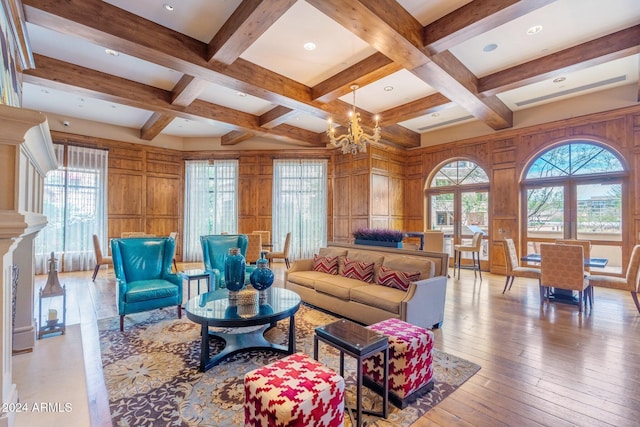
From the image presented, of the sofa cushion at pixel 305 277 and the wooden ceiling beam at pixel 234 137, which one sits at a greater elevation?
the wooden ceiling beam at pixel 234 137

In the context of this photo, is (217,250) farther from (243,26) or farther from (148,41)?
(243,26)

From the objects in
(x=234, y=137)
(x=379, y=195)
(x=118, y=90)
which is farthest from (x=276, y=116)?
(x=379, y=195)

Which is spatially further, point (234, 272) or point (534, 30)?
point (534, 30)

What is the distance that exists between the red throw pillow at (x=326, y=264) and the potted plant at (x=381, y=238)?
0.53 m

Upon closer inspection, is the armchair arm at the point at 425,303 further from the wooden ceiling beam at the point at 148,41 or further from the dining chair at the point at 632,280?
the wooden ceiling beam at the point at 148,41

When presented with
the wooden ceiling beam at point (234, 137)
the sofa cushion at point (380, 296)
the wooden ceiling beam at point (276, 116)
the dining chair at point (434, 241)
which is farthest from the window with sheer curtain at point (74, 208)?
the dining chair at point (434, 241)

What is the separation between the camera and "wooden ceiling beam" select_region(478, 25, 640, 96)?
3688mm

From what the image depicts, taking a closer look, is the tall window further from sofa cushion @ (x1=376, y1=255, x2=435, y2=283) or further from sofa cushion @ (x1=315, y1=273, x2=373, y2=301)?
sofa cushion @ (x1=376, y1=255, x2=435, y2=283)

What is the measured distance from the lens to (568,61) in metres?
4.07

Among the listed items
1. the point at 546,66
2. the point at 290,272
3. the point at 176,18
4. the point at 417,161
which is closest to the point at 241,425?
the point at 290,272

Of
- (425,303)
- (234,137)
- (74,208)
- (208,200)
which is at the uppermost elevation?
(234,137)

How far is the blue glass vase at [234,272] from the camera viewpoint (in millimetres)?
2961

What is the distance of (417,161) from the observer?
333 inches

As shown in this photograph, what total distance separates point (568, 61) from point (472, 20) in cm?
205
